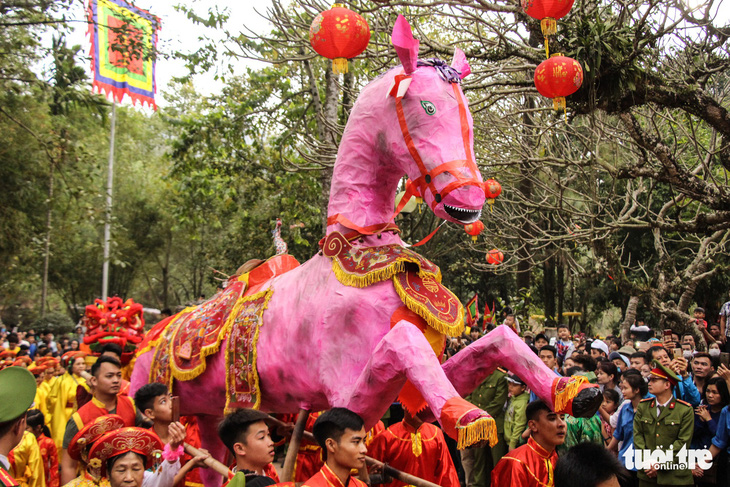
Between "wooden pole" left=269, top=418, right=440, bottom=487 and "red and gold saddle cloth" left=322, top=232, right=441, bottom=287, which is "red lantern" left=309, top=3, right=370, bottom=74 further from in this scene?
"wooden pole" left=269, top=418, right=440, bottom=487

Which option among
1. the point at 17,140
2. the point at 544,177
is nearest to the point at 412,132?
the point at 17,140

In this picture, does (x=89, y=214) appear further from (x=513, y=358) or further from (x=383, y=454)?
(x=513, y=358)

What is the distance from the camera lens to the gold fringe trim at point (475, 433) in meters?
2.78

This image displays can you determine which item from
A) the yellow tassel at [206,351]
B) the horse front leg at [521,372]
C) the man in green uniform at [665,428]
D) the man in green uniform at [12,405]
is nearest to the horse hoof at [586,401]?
the horse front leg at [521,372]

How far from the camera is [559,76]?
5766 millimetres

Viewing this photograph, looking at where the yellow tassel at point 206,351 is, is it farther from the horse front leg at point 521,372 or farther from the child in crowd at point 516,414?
the child in crowd at point 516,414

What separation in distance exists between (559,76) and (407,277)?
3048mm

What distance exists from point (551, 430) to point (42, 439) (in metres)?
4.05

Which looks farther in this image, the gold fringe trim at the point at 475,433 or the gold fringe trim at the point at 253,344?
the gold fringe trim at the point at 253,344

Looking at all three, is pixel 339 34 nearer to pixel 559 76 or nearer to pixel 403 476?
pixel 559 76

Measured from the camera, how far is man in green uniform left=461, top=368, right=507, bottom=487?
768cm

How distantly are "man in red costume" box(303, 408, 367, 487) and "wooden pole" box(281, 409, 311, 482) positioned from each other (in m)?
0.58

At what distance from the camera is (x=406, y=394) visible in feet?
12.4

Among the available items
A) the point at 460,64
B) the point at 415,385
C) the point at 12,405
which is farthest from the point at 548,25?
the point at 12,405
